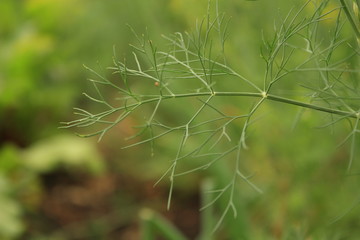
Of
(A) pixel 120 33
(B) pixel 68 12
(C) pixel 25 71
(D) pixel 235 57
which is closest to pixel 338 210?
(D) pixel 235 57

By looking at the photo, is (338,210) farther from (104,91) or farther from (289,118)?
(104,91)

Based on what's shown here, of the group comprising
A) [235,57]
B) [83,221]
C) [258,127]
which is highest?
[235,57]

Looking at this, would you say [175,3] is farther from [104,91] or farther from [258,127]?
[104,91]

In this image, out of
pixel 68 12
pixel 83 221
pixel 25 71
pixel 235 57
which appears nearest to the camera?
pixel 235 57

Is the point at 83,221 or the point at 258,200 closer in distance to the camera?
the point at 258,200

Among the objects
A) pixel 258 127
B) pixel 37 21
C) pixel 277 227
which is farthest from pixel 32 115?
pixel 277 227

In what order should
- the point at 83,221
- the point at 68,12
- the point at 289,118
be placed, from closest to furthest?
the point at 289,118
the point at 83,221
the point at 68,12

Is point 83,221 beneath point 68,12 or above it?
beneath
